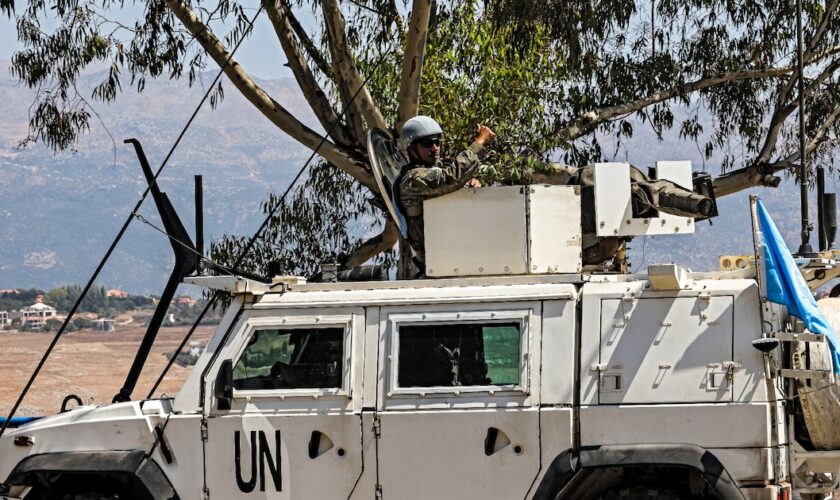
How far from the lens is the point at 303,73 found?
16.4 m

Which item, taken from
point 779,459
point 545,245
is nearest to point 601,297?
point 545,245

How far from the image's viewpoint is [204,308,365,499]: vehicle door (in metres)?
8.59

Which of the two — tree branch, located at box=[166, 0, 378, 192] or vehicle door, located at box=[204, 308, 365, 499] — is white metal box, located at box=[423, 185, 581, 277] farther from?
tree branch, located at box=[166, 0, 378, 192]

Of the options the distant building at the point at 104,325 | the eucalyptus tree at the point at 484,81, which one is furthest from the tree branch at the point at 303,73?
the distant building at the point at 104,325

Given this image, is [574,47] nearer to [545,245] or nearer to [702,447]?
[545,245]

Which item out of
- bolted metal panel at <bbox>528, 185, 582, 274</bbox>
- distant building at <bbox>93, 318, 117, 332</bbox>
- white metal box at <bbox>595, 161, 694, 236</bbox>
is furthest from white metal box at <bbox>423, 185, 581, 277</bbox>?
distant building at <bbox>93, 318, 117, 332</bbox>

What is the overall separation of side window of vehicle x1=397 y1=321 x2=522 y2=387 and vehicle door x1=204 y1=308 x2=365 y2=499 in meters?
0.33

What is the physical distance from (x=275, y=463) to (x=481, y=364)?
136 cm

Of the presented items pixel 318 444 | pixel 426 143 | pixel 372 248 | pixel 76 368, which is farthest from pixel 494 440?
pixel 76 368

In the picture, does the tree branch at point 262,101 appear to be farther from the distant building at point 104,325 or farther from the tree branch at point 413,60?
the distant building at point 104,325

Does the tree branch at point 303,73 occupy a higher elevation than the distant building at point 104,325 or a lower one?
higher

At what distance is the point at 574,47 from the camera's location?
1650 cm

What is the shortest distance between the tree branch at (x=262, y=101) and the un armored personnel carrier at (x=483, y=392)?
21.7ft

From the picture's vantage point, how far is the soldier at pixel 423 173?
909cm
